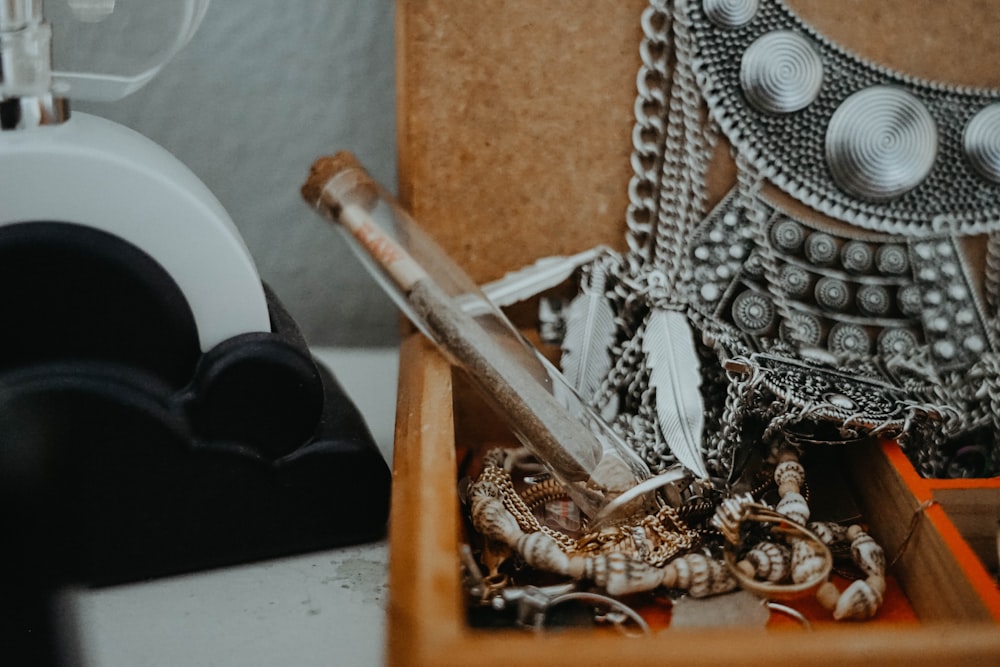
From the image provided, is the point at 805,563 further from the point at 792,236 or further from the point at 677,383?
the point at 792,236

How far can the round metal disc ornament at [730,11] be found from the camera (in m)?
0.61

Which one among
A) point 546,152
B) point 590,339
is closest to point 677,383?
point 590,339

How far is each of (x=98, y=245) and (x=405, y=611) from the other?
0.88 ft

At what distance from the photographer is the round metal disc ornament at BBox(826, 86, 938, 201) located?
633 mm

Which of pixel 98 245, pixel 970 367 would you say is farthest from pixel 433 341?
pixel 970 367

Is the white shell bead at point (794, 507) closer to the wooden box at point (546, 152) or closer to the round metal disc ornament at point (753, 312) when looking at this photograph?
the wooden box at point (546, 152)

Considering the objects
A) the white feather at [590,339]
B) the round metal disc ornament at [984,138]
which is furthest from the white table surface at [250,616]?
the round metal disc ornament at [984,138]

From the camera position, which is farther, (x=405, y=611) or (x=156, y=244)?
(x=156, y=244)

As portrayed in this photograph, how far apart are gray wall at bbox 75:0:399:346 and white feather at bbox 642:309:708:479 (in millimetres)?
301

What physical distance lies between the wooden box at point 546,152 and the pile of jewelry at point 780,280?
24 mm

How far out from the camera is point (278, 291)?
2.58 feet

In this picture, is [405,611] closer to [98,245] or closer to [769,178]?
[98,245]

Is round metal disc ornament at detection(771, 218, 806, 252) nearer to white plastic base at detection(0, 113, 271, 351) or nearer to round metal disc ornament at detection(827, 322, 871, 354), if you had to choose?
round metal disc ornament at detection(827, 322, 871, 354)

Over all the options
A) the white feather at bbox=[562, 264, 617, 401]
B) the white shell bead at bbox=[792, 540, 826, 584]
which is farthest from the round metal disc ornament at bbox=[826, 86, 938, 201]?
the white shell bead at bbox=[792, 540, 826, 584]
